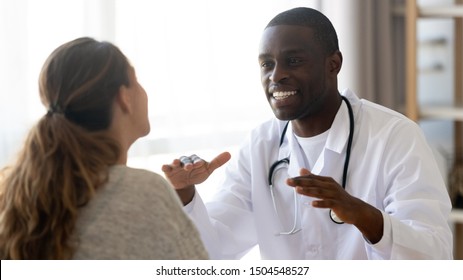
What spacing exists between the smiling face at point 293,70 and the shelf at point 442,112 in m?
1.18

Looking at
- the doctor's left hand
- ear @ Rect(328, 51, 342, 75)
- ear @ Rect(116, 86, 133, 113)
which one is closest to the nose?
ear @ Rect(328, 51, 342, 75)

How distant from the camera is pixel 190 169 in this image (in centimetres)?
162

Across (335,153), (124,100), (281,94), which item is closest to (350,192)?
(335,153)

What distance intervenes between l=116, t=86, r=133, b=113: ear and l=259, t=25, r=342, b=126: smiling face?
45cm

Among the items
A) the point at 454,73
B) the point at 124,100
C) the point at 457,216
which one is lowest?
the point at 457,216

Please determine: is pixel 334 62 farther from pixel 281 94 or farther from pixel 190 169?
pixel 190 169

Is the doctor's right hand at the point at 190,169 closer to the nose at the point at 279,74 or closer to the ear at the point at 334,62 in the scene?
Answer: the nose at the point at 279,74

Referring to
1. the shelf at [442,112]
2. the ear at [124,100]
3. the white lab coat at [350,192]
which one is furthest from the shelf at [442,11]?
the ear at [124,100]

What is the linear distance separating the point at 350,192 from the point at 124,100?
601 millimetres

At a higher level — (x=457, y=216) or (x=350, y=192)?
(x=350, y=192)

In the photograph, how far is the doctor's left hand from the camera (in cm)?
138

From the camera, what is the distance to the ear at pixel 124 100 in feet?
4.25

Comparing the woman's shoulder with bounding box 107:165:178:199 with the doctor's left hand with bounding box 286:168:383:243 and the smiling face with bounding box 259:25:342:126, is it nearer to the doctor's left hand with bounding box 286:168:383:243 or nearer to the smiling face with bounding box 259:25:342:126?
the doctor's left hand with bounding box 286:168:383:243
